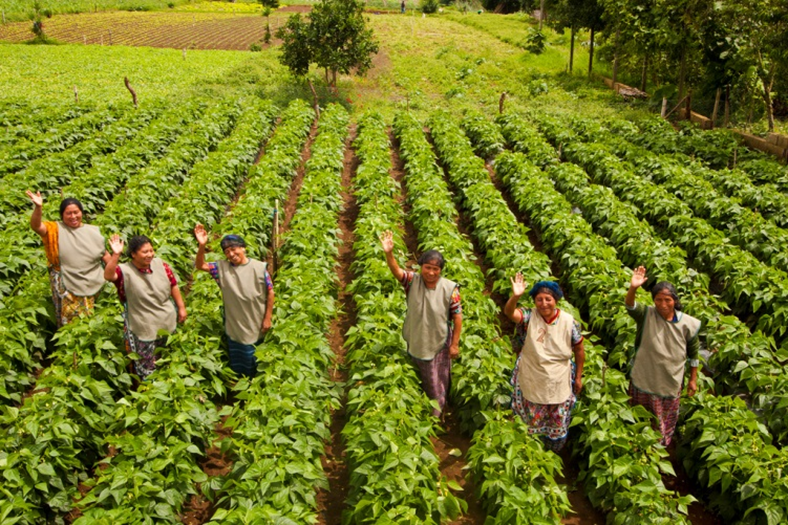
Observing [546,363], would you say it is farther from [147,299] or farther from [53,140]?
[53,140]

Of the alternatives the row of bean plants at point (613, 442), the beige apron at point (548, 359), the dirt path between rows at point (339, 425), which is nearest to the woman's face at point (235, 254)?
the dirt path between rows at point (339, 425)

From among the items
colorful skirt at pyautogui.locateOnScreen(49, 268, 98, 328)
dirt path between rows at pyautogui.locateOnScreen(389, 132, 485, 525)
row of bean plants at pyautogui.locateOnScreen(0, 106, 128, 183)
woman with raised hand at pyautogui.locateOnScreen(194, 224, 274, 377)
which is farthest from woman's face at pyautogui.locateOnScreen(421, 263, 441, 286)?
row of bean plants at pyautogui.locateOnScreen(0, 106, 128, 183)

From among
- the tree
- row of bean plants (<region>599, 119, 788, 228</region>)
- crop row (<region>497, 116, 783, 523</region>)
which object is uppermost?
the tree

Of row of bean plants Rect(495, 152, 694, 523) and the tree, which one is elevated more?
the tree

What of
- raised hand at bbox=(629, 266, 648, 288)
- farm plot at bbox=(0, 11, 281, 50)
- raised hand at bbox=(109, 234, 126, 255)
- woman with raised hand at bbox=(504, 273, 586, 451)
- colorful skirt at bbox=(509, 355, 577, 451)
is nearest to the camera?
woman with raised hand at bbox=(504, 273, 586, 451)

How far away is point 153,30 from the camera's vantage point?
48.2 metres

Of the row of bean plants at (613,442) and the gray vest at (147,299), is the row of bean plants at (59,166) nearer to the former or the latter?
the gray vest at (147,299)

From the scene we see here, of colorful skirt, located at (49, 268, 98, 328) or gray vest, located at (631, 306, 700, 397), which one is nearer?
gray vest, located at (631, 306, 700, 397)

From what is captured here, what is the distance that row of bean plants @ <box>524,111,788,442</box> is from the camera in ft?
20.6

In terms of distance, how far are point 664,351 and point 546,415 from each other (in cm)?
123

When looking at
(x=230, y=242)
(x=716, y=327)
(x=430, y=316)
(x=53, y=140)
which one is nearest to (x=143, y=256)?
(x=230, y=242)

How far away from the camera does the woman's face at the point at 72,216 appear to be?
696cm

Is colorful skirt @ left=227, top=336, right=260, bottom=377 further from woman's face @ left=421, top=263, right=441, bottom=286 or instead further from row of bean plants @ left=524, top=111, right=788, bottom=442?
row of bean plants @ left=524, top=111, right=788, bottom=442

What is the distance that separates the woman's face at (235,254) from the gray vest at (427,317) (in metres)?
1.73
